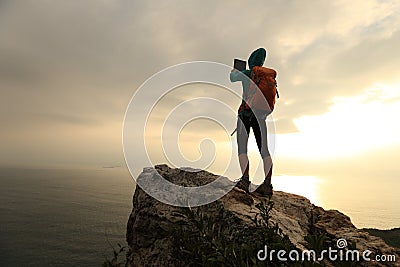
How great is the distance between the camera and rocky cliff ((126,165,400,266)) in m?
5.73

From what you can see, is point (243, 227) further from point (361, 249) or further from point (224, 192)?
point (361, 249)

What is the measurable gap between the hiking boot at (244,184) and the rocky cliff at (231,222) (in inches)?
16.5

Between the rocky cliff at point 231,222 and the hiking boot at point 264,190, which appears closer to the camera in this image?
the rocky cliff at point 231,222

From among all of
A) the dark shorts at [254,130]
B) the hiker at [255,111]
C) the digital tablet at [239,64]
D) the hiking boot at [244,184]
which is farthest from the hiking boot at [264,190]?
the digital tablet at [239,64]

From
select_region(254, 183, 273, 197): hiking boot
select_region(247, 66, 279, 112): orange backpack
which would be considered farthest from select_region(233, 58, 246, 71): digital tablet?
select_region(254, 183, 273, 197): hiking boot

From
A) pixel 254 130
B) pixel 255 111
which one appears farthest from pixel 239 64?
pixel 254 130

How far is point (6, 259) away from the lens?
4557 inches

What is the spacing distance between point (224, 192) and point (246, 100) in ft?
9.44

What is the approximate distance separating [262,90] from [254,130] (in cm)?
124

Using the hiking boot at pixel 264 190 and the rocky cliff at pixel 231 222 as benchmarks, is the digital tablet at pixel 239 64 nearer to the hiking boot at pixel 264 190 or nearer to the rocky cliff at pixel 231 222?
the rocky cliff at pixel 231 222

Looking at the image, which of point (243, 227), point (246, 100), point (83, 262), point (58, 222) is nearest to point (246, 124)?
point (246, 100)

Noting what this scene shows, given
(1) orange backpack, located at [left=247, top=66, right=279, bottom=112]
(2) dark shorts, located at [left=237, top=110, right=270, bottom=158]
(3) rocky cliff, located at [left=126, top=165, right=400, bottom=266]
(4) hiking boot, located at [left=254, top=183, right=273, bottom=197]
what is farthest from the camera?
(4) hiking boot, located at [left=254, top=183, right=273, bottom=197]

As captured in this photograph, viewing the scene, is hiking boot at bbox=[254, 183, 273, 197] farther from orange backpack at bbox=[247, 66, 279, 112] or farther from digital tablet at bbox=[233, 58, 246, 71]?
digital tablet at bbox=[233, 58, 246, 71]

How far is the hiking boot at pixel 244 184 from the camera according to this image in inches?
315
